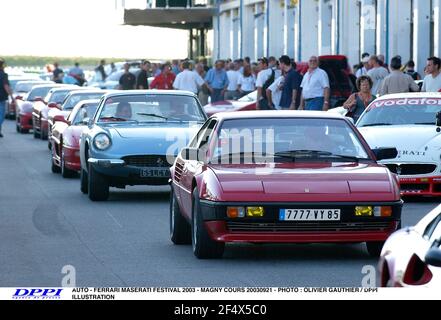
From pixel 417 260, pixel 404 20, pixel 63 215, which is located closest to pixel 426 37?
pixel 404 20

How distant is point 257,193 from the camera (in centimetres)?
1113

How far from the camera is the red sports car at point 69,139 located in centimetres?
2103

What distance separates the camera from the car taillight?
6663 mm

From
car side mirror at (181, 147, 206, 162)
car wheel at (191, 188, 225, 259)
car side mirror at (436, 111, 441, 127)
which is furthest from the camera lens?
car side mirror at (436, 111, 441, 127)

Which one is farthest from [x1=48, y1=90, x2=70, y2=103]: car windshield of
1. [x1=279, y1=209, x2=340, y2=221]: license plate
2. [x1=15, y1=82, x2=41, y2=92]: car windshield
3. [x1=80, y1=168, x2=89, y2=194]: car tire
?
[x1=279, y1=209, x2=340, y2=221]: license plate

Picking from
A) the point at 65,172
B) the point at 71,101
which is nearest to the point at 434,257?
the point at 65,172

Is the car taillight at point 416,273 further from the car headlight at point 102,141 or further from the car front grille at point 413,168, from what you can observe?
the car headlight at point 102,141

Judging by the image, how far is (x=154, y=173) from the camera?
1733 cm

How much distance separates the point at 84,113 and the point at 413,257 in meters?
15.9

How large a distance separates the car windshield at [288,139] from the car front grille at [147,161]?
197 inches

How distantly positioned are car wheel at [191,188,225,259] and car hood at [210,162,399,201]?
310 mm

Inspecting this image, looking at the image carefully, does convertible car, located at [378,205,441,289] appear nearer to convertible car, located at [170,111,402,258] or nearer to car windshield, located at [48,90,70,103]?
convertible car, located at [170,111,402,258]
